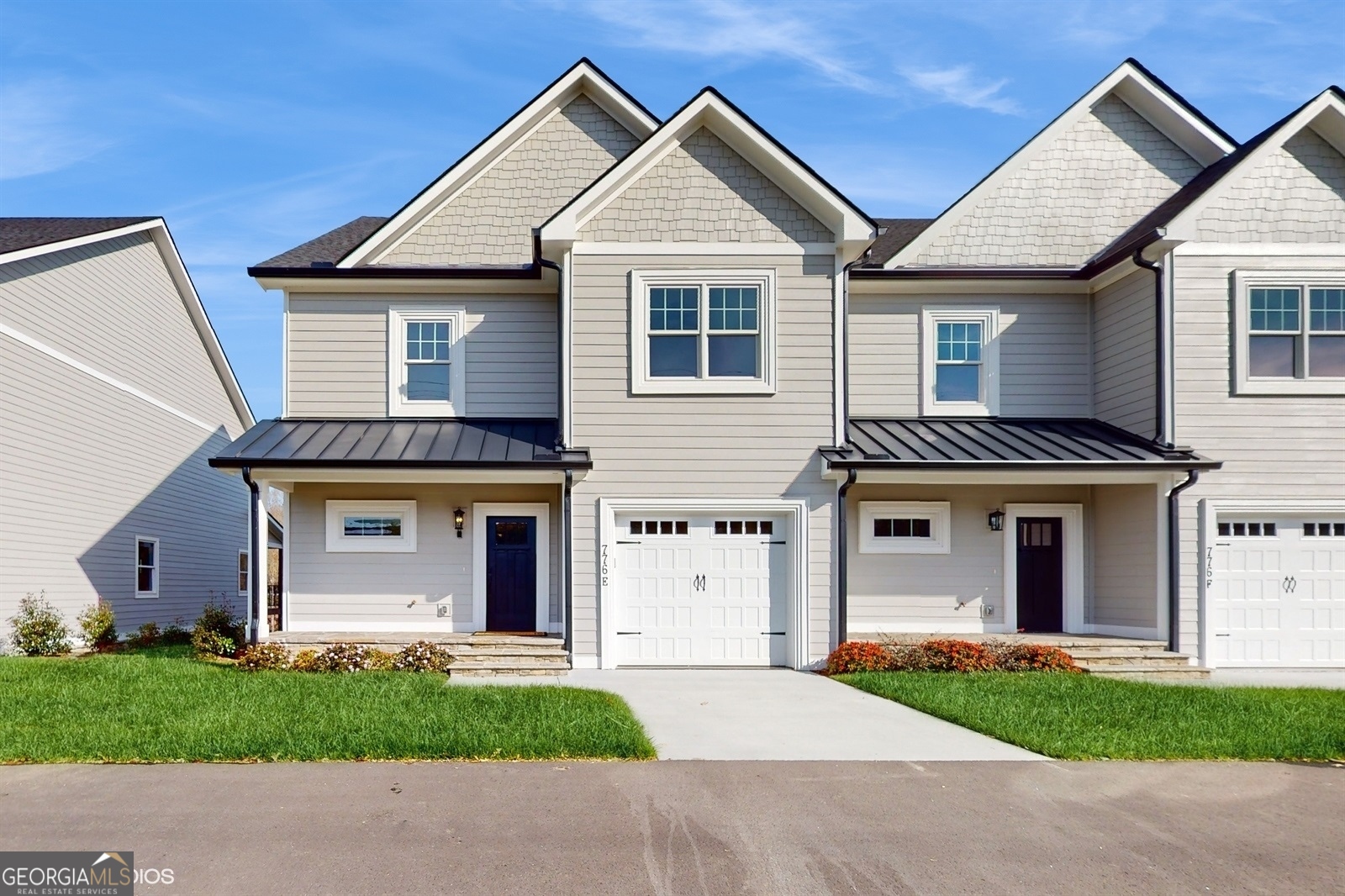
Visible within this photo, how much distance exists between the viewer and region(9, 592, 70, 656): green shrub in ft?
49.9

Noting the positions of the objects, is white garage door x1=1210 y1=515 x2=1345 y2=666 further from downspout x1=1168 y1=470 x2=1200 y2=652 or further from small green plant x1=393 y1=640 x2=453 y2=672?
small green plant x1=393 y1=640 x2=453 y2=672

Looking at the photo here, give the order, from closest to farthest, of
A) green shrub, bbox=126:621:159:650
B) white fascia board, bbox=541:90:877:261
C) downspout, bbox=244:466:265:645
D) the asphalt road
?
the asphalt road → downspout, bbox=244:466:265:645 → white fascia board, bbox=541:90:877:261 → green shrub, bbox=126:621:159:650

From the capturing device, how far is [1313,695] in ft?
37.1

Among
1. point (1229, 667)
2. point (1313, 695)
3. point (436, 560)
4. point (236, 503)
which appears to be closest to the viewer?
point (1313, 695)

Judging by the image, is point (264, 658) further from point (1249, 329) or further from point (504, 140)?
point (1249, 329)

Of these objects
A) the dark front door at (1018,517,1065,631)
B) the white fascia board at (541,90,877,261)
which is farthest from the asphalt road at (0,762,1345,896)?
the white fascia board at (541,90,877,261)

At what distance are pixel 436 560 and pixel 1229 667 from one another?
1145cm

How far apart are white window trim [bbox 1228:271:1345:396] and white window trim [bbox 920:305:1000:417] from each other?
10.8 ft

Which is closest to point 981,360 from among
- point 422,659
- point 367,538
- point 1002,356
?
point 1002,356

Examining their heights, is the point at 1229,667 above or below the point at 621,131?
below

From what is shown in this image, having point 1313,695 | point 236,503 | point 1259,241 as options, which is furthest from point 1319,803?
point 236,503

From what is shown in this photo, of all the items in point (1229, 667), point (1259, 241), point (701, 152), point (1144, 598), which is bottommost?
point (1229, 667)

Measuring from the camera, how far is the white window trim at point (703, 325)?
13.8 m

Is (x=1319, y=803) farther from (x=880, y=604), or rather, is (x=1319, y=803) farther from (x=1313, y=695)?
(x=880, y=604)
